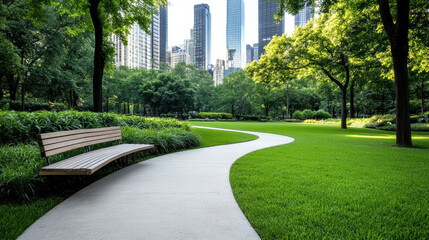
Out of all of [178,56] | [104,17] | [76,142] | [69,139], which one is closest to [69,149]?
[69,139]

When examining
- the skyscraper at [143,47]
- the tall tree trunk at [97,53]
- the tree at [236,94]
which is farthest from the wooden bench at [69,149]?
the skyscraper at [143,47]

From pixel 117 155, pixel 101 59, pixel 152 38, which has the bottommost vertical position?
pixel 117 155

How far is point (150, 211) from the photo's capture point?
9.14 feet

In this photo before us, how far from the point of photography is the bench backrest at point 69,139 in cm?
339

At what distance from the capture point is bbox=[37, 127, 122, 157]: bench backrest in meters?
3.39

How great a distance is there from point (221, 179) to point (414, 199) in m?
3.05

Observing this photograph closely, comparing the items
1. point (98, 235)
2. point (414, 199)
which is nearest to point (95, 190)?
point (98, 235)

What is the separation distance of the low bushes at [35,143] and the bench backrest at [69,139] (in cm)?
43

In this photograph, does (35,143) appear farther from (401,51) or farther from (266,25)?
(266,25)

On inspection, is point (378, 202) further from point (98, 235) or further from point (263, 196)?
point (98, 235)

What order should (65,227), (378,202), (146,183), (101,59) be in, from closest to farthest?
(65,227), (378,202), (146,183), (101,59)

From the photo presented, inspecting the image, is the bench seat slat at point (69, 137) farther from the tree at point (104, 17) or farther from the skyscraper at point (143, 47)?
the skyscraper at point (143, 47)

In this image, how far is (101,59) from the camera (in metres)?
10.4

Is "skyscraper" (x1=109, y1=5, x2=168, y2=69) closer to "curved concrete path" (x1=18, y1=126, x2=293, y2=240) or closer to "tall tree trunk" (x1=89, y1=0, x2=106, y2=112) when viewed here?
"tall tree trunk" (x1=89, y1=0, x2=106, y2=112)
